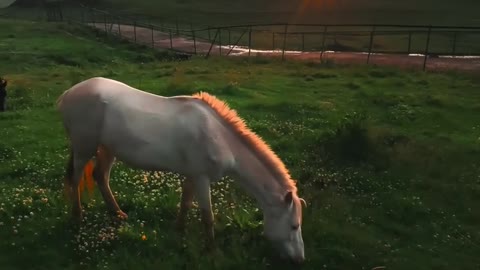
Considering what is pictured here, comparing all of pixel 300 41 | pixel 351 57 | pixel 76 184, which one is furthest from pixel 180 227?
pixel 300 41

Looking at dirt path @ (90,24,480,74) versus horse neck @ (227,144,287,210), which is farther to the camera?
dirt path @ (90,24,480,74)

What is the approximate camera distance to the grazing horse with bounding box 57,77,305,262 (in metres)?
7.14

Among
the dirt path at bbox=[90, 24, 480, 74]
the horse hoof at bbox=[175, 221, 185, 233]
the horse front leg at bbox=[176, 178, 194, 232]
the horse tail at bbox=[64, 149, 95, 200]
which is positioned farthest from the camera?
the dirt path at bbox=[90, 24, 480, 74]

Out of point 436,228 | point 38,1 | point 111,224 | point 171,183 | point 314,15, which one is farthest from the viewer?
point 38,1

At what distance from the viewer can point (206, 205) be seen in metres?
7.38

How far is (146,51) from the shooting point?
39.5 metres

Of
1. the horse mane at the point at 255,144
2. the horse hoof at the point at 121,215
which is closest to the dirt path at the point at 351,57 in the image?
the horse mane at the point at 255,144

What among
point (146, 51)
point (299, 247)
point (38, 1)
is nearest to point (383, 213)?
point (299, 247)

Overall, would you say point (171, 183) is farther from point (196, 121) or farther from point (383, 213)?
point (383, 213)

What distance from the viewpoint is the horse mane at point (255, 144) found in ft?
23.9

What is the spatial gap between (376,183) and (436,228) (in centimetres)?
181

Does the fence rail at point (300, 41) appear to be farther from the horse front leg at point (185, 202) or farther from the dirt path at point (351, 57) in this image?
the horse front leg at point (185, 202)

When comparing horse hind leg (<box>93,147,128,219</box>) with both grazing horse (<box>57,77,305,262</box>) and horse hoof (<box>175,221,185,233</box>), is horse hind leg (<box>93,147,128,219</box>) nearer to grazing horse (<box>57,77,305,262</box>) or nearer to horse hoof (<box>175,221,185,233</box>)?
grazing horse (<box>57,77,305,262</box>)

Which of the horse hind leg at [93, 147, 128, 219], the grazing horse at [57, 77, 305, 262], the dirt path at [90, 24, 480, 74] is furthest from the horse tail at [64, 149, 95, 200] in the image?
the dirt path at [90, 24, 480, 74]
